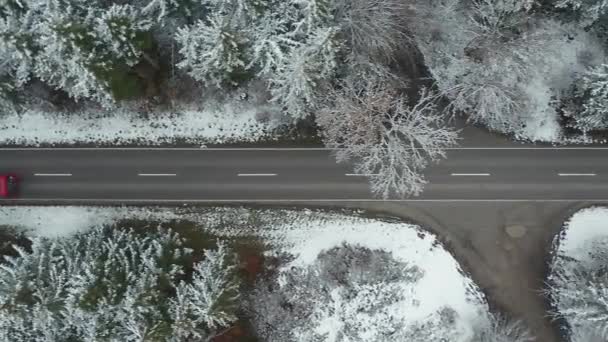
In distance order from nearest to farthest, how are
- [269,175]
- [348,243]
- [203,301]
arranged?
1. [203,301]
2. [348,243]
3. [269,175]

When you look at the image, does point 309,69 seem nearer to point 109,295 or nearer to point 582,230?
point 109,295

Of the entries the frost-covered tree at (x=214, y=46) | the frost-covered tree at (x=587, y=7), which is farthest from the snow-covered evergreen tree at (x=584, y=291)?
the frost-covered tree at (x=214, y=46)

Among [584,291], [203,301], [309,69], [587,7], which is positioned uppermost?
[587,7]

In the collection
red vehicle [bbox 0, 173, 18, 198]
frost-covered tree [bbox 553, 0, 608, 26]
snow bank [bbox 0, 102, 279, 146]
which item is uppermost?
frost-covered tree [bbox 553, 0, 608, 26]

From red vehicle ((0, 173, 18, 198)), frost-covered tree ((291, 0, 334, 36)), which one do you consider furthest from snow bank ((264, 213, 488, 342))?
red vehicle ((0, 173, 18, 198))

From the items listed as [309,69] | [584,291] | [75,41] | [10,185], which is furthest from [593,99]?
[10,185]

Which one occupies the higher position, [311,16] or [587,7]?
[587,7]

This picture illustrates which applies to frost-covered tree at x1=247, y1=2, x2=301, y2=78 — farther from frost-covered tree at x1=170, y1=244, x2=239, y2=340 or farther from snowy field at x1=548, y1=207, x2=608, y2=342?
snowy field at x1=548, y1=207, x2=608, y2=342
